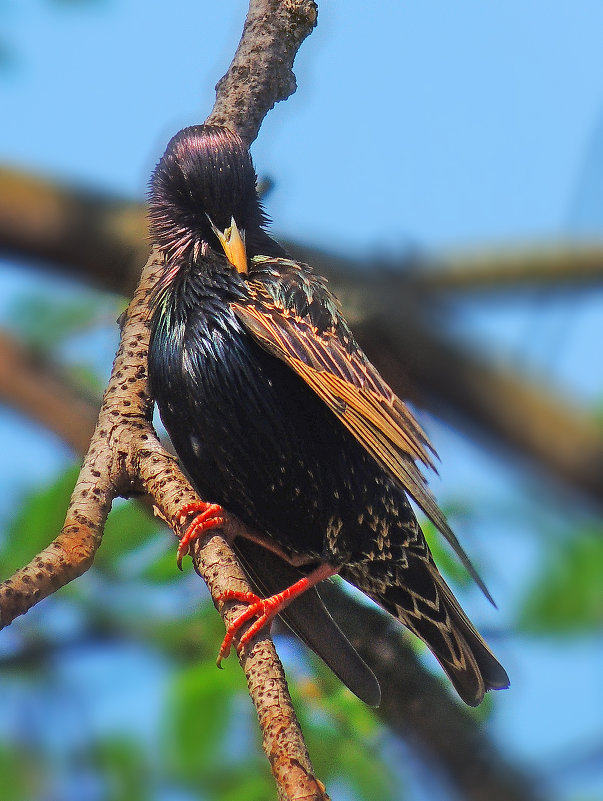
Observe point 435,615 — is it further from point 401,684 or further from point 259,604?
point 259,604

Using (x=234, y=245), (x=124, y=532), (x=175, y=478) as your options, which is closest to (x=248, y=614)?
(x=175, y=478)

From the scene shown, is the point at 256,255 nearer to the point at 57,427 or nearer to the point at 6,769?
the point at 57,427

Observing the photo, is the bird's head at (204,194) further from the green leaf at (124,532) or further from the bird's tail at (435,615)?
the bird's tail at (435,615)

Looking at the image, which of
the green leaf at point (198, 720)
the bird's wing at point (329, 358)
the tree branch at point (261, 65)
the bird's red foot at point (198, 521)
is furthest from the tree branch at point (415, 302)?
the green leaf at point (198, 720)

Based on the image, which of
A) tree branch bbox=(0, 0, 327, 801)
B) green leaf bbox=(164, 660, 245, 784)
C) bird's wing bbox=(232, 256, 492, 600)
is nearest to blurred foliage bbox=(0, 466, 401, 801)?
green leaf bbox=(164, 660, 245, 784)

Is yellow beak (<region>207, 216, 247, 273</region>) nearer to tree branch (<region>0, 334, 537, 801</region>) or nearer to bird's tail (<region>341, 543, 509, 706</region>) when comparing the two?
tree branch (<region>0, 334, 537, 801</region>)

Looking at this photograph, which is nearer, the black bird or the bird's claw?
the bird's claw
